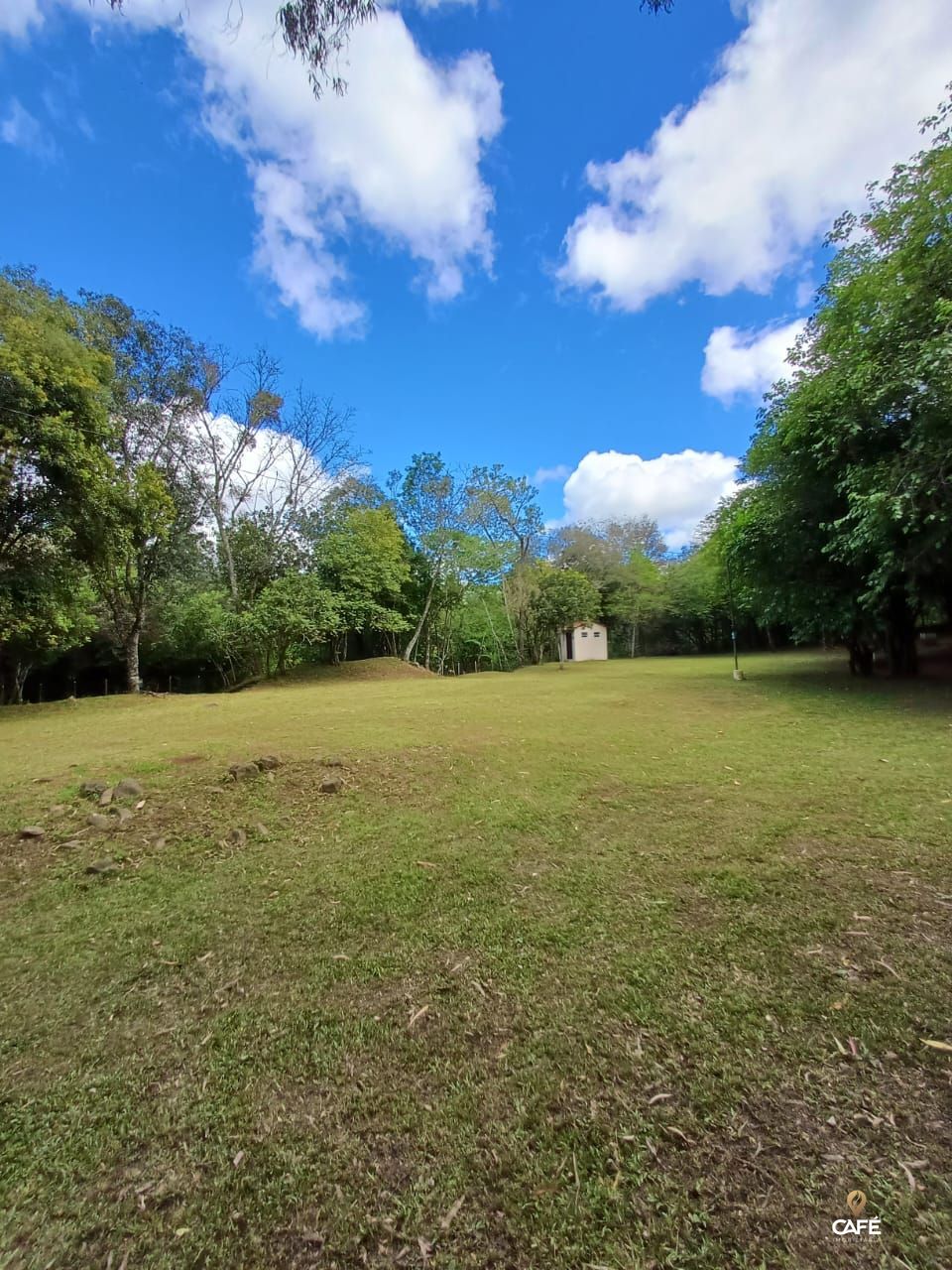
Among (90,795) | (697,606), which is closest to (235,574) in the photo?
(90,795)

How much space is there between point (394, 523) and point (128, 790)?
17563mm

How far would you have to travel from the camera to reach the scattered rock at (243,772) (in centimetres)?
441

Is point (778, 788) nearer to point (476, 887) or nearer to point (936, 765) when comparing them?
point (936, 765)

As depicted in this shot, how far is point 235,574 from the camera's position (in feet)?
62.2

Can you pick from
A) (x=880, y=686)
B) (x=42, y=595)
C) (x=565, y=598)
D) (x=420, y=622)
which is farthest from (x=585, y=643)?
(x=42, y=595)

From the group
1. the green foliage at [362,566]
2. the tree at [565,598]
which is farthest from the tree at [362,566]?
the tree at [565,598]

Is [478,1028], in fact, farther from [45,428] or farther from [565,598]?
[565,598]

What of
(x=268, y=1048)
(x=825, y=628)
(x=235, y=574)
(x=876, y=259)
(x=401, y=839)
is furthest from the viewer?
(x=235, y=574)

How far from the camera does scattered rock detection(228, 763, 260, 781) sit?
4410mm

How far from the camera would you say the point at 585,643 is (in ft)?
89.4

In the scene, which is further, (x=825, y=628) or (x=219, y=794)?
(x=825, y=628)

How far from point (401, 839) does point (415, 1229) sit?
7.53 feet

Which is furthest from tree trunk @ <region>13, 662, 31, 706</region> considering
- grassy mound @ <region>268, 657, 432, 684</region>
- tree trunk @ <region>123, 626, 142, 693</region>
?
grassy mound @ <region>268, 657, 432, 684</region>

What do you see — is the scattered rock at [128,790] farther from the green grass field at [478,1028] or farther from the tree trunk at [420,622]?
the tree trunk at [420,622]
